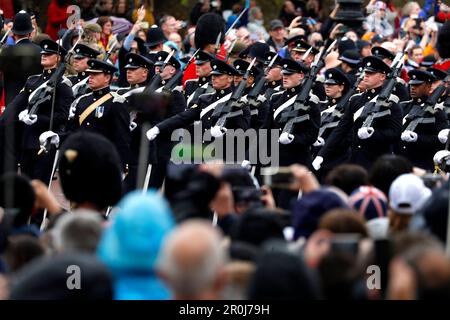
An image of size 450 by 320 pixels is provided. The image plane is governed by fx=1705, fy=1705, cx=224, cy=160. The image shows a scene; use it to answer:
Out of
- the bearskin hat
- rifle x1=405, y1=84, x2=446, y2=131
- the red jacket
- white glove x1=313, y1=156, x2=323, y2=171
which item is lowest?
white glove x1=313, y1=156, x2=323, y2=171

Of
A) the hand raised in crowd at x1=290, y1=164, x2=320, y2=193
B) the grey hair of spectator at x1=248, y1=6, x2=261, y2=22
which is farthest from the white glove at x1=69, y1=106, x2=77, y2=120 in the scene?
the grey hair of spectator at x1=248, y1=6, x2=261, y2=22

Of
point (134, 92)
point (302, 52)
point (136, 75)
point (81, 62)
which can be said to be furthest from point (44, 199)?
point (302, 52)

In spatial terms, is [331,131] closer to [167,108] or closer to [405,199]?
[167,108]

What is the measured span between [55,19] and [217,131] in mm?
6809

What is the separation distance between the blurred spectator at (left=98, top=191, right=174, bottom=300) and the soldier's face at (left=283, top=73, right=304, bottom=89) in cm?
793

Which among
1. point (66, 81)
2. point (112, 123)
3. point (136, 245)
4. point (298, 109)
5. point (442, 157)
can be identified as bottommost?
point (136, 245)

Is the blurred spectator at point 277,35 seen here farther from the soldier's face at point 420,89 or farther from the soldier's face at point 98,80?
the soldier's face at point 98,80

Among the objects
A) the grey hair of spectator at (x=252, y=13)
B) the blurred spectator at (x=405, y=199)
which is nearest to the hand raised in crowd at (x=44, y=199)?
the blurred spectator at (x=405, y=199)

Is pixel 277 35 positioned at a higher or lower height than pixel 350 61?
higher

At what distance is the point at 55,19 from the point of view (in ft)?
68.9

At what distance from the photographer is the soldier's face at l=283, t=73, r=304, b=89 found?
15.3 metres

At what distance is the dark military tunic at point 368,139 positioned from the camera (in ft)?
47.6

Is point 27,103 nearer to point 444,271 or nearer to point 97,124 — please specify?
point 97,124

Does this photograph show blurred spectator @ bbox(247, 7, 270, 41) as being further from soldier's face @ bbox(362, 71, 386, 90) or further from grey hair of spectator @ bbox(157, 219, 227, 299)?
grey hair of spectator @ bbox(157, 219, 227, 299)
